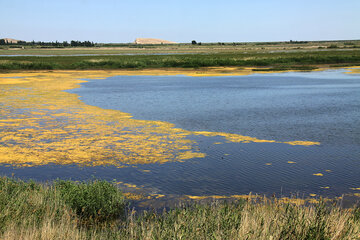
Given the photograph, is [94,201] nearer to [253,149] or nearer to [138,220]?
[138,220]

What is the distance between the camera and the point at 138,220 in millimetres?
7465

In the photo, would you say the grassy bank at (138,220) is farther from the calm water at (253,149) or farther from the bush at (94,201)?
the calm water at (253,149)

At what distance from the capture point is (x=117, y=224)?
862 centimetres

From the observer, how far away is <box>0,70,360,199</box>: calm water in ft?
36.9

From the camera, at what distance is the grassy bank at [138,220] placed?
21.8ft

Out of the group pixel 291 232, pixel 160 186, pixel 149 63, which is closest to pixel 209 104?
pixel 160 186

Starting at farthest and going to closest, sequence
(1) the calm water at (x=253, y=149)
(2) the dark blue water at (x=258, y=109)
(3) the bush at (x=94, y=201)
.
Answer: (2) the dark blue water at (x=258, y=109) → (1) the calm water at (x=253, y=149) → (3) the bush at (x=94, y=201)

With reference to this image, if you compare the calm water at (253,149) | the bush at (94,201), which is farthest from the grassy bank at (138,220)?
the calm water at (253,149)

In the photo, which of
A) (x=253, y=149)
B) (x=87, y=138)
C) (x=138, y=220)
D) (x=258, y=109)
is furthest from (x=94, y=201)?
(x=258, y=109)

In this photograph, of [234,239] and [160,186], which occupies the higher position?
[234,239]

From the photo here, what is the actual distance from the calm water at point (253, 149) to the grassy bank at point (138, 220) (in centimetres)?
238

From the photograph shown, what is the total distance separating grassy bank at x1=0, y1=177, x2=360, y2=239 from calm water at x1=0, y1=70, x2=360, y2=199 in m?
2.38

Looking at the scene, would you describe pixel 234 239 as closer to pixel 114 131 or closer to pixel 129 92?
pixel 114 131

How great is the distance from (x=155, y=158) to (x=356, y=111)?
47.5ft
